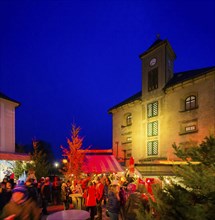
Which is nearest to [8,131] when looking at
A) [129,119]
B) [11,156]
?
[11,156]

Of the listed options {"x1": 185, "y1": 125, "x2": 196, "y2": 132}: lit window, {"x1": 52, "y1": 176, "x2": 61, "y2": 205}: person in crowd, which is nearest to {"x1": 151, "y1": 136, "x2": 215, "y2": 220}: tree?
{"x1": 52, "y1": 176, "x2": 61, "y2": 205}: person in crowd

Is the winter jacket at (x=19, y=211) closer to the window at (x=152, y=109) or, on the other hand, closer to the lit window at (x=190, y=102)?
the lit window at (x=190, y=102)

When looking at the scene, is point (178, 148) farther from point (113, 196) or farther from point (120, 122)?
point (120, 122)

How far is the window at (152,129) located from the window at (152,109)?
81cm

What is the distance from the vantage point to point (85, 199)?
9.93 meters

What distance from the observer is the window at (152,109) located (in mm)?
23938

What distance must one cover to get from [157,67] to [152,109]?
4.21 metres

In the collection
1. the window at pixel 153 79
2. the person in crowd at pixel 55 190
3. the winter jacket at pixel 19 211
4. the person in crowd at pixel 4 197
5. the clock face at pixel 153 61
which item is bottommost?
the person in crowd at pixel 55 190

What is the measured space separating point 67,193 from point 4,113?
14955mm

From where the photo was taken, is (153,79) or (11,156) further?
(153,79)

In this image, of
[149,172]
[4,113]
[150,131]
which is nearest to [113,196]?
[149,172]

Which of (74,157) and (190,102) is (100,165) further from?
(190,102)

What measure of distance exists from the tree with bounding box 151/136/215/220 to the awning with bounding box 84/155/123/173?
15.6 meters

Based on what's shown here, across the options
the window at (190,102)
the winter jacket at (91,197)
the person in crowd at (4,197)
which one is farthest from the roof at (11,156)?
the window at (190,102)
